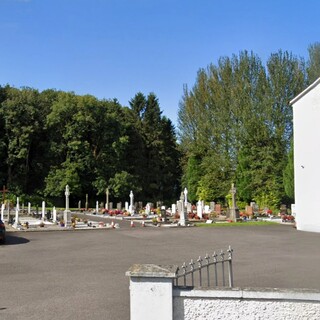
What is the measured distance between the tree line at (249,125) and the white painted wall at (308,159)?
13.6 metres

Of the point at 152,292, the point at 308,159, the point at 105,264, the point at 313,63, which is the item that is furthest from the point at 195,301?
the point at 313,63

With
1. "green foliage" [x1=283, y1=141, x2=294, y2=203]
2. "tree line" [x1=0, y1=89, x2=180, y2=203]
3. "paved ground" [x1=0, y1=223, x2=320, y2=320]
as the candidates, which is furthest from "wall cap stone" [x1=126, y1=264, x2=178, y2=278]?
"tree line" [x1=0, y1=89, x2=180, y2=203]

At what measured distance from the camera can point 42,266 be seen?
12.1m

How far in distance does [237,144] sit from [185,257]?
1286 inches

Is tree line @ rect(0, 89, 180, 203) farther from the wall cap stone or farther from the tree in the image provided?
the wall cap stone


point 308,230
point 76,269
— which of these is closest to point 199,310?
point 76,269

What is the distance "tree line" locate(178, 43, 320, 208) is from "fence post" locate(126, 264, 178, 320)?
3489 centimetres

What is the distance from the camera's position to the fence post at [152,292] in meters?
4.70

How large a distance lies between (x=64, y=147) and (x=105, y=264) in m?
45.4

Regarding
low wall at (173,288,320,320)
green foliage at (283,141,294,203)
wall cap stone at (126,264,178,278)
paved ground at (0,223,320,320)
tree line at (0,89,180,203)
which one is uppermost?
tree line at (0,89,180,203)

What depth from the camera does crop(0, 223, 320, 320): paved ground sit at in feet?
25.2

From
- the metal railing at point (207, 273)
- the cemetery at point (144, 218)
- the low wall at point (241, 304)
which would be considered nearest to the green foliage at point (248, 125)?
the cemetery at point (144, 218)

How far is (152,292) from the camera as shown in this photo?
15.5ft

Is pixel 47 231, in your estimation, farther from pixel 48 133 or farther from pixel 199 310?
pixel 48 133
